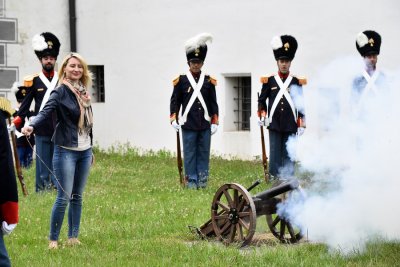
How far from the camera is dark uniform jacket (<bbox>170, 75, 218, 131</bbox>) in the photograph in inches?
527

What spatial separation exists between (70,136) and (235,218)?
1618 millimetres

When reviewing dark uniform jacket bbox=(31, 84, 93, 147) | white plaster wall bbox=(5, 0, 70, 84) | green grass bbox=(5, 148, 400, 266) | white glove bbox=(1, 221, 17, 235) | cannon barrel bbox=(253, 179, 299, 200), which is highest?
white plaster wall bbox=(5, 0, 70, 84)

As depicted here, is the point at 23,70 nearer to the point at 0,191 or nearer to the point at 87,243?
the point at 87,243

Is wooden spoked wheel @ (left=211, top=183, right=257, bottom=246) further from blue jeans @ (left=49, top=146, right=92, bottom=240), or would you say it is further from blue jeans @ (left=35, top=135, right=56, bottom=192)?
blue jeans @ (left=35, top=135, right=56, bottom=192)

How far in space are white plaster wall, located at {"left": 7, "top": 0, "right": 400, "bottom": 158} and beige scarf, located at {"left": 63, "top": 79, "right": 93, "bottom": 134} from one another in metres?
6.44

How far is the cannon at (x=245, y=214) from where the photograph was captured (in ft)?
27.9

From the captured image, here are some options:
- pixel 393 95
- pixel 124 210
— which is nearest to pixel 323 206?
pixel 393 95

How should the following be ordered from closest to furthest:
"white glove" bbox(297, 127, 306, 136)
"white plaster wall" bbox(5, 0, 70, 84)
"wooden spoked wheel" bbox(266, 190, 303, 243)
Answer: "wooden spoked wheel" bbox(266, 190, 303, 243), "white glove" bbox(297, 127, 306, 136), "white plaster wall" bbox(5, 0, 70, 84)

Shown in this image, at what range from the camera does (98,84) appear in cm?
1934

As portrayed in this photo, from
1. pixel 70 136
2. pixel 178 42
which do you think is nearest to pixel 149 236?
pixel 70 136

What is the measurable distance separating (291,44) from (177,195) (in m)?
2.64

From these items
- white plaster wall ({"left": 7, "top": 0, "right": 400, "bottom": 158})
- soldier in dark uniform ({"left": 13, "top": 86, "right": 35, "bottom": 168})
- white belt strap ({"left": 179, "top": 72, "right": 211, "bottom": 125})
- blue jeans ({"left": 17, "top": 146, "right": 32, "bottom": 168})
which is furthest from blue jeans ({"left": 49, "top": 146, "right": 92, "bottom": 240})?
blue jeans ({"left": 17, "top": 146, "right": 32, "bottom": 168})

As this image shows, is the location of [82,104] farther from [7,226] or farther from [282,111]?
[282,111]

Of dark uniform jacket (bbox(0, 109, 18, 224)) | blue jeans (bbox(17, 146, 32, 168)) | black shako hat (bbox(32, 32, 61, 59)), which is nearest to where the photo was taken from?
dark uniform jacket (bbox(0, 109, 18, 224))
